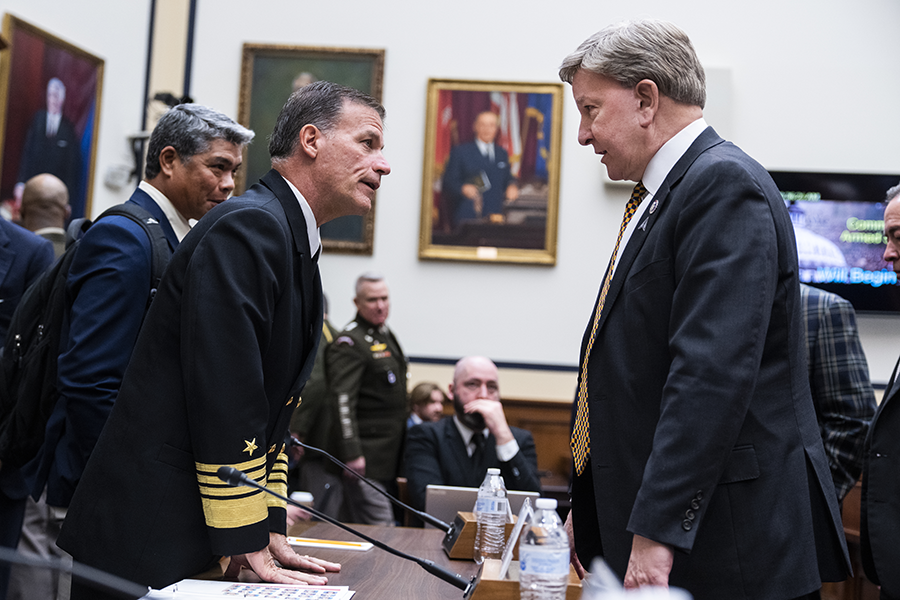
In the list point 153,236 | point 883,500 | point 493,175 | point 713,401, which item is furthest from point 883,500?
point 493,175

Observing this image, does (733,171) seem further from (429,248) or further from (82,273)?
(429,248)

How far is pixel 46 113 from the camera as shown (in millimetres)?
4418

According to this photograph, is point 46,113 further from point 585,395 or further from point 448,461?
point 585,395

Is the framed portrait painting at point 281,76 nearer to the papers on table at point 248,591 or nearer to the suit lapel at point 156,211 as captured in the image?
the suit lapel at point 156,211

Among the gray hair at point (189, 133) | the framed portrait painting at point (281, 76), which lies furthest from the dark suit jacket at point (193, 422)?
the framed portrait painting at point (281, 76)

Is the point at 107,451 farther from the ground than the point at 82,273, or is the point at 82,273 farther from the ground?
the point at 82,273

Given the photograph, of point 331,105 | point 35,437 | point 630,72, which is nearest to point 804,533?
point 630,72

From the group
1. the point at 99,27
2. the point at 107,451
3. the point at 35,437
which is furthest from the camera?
the point at 99,27

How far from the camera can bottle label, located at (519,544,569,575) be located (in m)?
1.12

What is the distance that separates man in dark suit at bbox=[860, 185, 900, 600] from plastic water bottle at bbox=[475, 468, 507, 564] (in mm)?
961

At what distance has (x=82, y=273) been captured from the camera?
75.0 inches

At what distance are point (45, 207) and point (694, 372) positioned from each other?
3321mm

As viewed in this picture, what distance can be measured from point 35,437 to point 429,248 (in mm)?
3471

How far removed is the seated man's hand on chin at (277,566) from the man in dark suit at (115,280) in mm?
508
